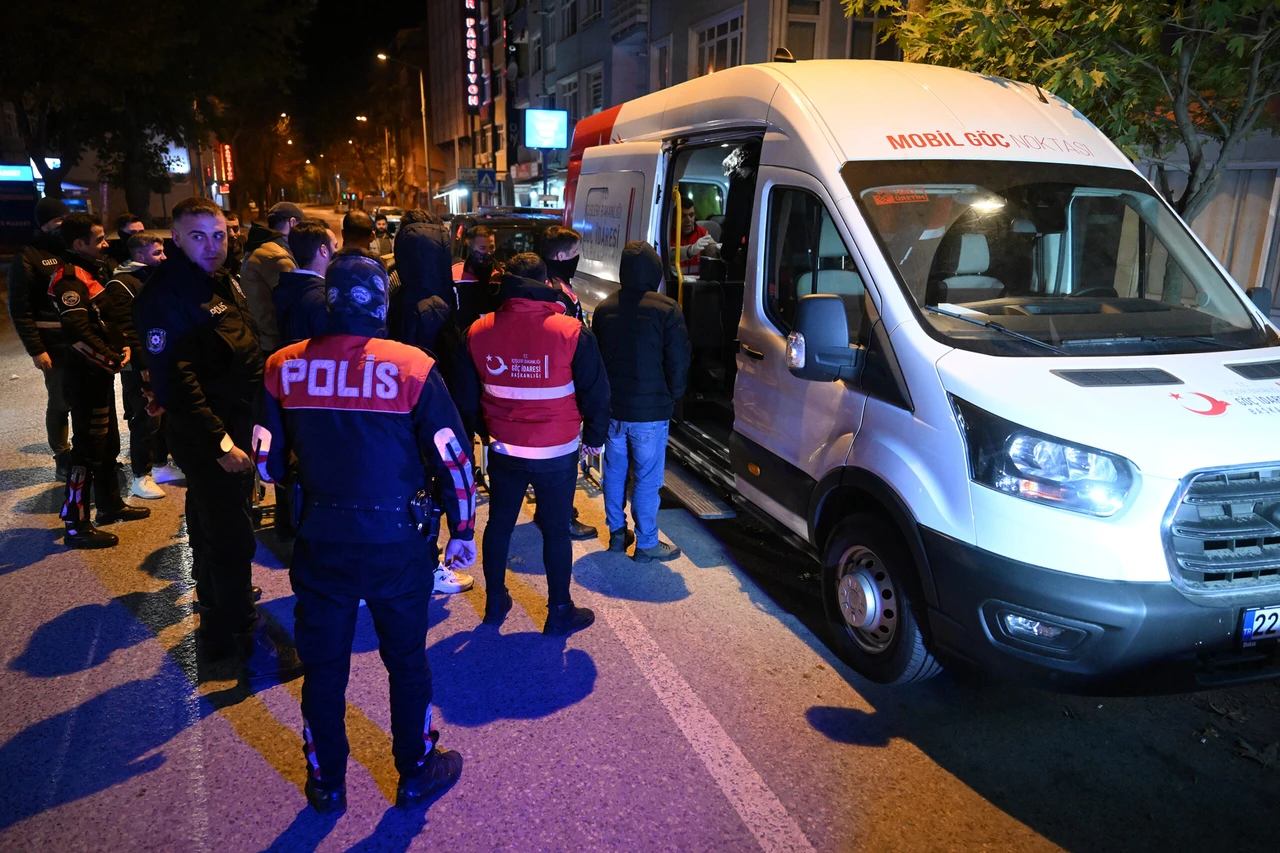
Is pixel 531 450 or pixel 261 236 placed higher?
pixel 261 236

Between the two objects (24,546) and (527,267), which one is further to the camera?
(24,546)

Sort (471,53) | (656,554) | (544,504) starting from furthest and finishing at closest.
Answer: (471,53) → (656,554) → (544,504)

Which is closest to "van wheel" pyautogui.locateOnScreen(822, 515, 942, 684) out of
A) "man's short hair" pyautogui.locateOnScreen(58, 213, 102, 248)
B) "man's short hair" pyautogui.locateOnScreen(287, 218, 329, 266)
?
"man's short hair" pyautogui.locateOnScreen(287, 218, 329, 266)

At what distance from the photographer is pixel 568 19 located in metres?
28.6

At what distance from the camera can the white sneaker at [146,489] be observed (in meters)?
6.18

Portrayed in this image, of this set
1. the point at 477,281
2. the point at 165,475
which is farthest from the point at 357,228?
the point at 165,475

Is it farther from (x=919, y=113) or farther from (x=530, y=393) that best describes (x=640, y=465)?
(x=919, y=113)

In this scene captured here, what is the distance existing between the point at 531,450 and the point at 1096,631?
2386 millimetres

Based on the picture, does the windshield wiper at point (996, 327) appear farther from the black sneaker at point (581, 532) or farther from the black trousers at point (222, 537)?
the black trousers at point (222, 537)

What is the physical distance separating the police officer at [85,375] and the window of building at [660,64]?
55.9ft

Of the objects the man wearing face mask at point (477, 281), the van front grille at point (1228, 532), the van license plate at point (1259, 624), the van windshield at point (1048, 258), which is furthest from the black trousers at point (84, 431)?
the van license plate at point (1259, 624)

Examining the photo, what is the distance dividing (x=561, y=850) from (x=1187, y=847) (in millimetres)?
2080

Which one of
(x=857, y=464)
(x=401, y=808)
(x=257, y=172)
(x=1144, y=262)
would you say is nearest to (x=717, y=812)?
(x=401, y=808)

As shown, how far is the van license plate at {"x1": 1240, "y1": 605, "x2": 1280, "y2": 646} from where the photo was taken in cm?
289
